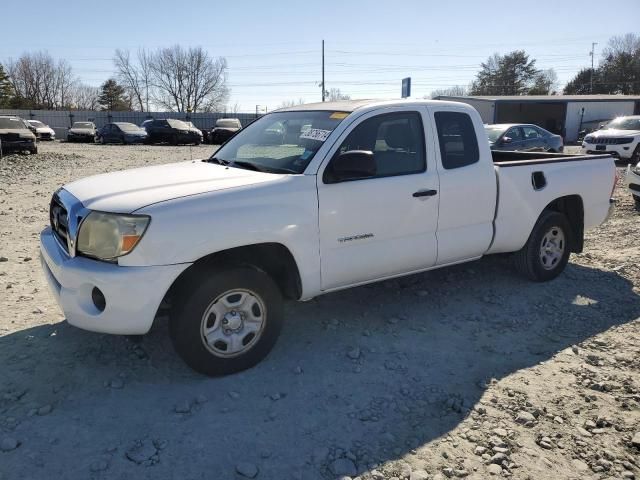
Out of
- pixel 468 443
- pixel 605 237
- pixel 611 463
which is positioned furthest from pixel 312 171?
pixel 605 237

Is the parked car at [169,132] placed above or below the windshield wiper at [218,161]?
above

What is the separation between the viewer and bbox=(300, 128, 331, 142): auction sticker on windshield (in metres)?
3.99

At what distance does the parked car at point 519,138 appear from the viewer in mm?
15617

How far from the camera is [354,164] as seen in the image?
3.72m

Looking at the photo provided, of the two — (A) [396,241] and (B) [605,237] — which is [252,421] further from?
(B) [605,237]

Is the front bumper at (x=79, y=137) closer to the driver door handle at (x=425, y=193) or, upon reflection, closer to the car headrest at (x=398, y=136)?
the car headrest at (x=398, y=136)

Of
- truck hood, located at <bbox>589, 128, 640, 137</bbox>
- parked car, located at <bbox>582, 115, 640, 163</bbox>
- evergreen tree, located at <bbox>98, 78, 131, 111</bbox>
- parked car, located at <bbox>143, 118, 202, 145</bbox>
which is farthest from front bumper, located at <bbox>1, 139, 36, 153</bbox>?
evergreen tree, located at <bbox>98, 78, 131, 111</bbox>

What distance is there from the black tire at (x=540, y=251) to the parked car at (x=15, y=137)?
19.3 metres

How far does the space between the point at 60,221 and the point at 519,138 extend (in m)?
14.9

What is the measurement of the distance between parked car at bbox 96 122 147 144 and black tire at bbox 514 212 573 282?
31.5m

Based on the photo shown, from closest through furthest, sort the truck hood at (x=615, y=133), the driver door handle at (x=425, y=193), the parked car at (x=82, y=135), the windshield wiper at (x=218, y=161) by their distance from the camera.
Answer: the driver door handle at (x=425, y=193) < the windshield wiper at (x=218, y=161) < the truck hood at (x=615, y=133) < the parked car at (x=82, y=135)

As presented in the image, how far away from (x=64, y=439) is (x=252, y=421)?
1.03 m

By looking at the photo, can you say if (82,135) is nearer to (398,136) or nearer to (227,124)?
(227,124)

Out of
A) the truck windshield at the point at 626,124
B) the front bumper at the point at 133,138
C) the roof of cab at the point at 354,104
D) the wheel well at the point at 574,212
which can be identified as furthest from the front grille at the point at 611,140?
the front bumper at the point at 133,138
